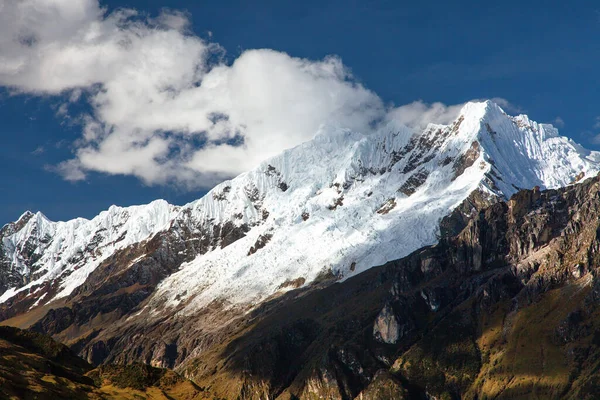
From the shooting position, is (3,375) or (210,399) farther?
(210,399)

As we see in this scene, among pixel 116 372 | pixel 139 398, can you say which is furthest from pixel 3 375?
pixel 116 372

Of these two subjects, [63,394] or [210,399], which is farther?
[210,399]

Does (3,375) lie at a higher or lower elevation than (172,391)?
higher

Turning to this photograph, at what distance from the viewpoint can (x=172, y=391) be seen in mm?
190500

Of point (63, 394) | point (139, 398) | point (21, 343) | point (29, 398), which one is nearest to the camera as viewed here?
point (29, 398)

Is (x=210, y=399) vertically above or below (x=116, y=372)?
below

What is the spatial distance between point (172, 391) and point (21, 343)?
43236 millimetres

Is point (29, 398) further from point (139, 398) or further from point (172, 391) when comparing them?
point (172, 391)

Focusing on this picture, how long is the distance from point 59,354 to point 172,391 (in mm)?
32729

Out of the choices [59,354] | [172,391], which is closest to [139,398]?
[172,391]

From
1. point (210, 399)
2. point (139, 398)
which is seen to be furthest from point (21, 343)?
point (210, 399)

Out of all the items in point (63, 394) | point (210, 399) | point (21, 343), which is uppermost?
point (21, 343)

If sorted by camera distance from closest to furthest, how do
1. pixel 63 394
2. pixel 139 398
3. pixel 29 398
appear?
pixel 29 398 → pixel 63 394 → pixel 139 398

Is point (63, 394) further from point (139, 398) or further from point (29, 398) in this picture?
point (139, 398)
